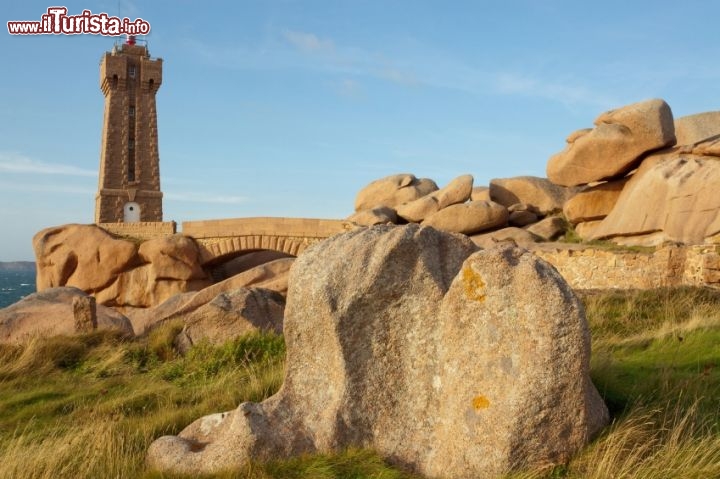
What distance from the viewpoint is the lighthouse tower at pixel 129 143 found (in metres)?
41.7

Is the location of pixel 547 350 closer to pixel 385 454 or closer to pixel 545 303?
pixel 545 303

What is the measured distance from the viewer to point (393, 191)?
Result: 29.5 meters

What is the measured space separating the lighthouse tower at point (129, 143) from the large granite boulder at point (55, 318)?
91.2 ft

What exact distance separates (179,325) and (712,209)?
45.6ft

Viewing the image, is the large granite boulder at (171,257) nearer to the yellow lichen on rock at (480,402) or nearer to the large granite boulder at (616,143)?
the large granite boulder at (616,143)

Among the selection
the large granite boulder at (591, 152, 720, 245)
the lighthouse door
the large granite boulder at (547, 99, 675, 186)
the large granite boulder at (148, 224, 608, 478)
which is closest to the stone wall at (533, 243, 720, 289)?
the large granite boulder at (591, 152, 720, 245)

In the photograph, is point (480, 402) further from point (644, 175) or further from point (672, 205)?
point (644, 175)

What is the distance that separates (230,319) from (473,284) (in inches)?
282

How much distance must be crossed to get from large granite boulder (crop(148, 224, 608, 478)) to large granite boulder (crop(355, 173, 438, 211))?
23779 mm

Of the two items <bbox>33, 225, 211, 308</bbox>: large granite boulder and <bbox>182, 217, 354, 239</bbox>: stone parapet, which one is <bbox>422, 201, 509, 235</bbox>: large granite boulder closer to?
<bbox>182, 217, 354, 239</bbox>: stone parapet

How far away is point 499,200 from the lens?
2783 cm

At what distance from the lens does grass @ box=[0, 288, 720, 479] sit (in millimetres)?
4422

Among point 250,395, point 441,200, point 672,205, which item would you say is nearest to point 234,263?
point 441,200

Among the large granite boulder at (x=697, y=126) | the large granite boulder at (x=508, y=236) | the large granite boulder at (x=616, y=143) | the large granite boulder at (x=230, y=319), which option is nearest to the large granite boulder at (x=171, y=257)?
the large granite boulder at (x=508, y=236)
